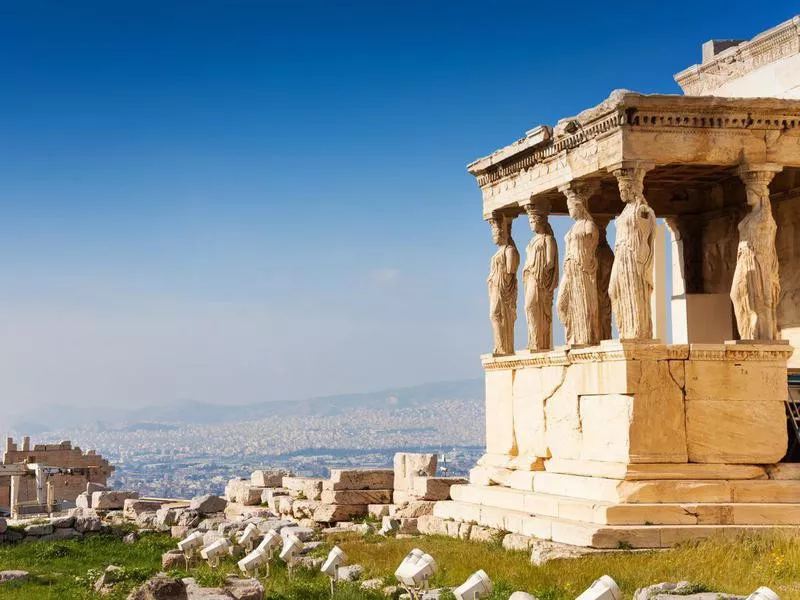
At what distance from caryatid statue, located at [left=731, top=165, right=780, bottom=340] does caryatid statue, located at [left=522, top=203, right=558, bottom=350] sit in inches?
121

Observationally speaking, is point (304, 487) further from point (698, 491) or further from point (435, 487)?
point (698, 491)

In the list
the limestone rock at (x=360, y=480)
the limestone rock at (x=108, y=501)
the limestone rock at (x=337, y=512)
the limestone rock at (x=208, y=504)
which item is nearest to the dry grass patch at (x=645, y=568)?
the limestone rock at (x=337, y=512)

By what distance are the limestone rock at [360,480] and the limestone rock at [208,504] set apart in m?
2.47

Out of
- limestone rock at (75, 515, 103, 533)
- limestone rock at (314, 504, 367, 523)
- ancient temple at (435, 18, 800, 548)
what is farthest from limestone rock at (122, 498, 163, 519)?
ancient temple at (435, 18, 800, 548)

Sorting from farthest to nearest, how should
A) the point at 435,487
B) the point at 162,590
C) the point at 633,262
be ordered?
1. the point at 435,487
2. the point at 633,262
3. the point at 162,590

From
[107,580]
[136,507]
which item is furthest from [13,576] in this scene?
[136,507]

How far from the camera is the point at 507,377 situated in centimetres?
1806

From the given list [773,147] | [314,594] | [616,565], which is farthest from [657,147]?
[314,594]

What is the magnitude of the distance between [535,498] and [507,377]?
2.72 meters

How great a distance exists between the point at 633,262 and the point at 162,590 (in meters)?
6.62

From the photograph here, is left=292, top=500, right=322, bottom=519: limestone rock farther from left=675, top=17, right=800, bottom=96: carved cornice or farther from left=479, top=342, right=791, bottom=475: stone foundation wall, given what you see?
left=675, top=17, right=800, bottom=96: carved cornice

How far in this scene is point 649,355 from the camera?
14.7m

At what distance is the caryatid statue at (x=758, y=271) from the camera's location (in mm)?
15078

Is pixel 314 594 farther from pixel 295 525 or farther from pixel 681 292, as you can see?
pixel 681 292
